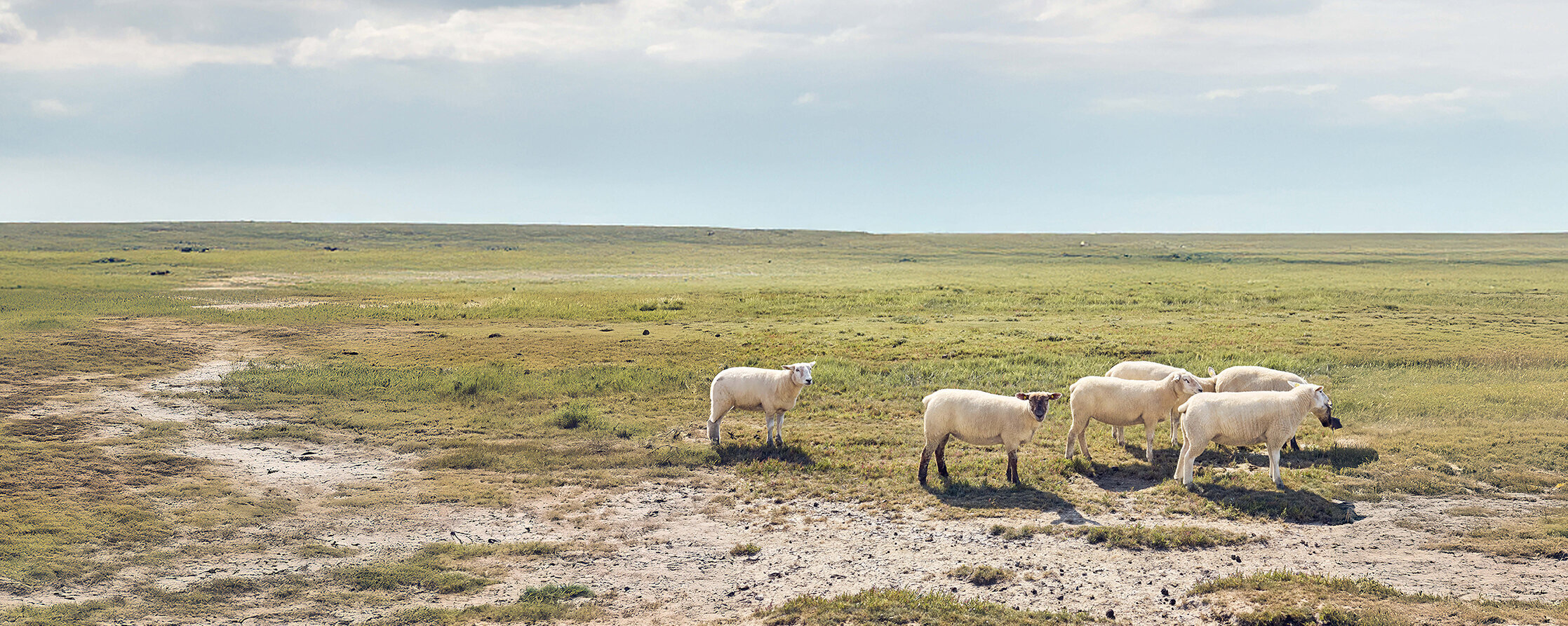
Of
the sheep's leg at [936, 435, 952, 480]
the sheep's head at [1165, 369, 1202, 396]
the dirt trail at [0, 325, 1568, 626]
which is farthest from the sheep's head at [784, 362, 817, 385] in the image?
the sheep's head at [1165, 369, 1202, 396]

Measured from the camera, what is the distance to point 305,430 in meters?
18.8

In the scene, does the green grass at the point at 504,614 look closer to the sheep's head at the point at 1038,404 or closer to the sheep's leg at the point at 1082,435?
the sheep's head at the point at 1038,404

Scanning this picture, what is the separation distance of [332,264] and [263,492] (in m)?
81.6

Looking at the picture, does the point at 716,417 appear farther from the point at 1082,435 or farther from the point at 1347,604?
the point at 1347,604

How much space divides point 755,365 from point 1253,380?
1328 centimetres

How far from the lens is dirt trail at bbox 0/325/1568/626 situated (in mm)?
10438

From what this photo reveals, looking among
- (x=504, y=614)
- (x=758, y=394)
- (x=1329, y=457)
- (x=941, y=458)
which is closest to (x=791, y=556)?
(x=504, y=614)

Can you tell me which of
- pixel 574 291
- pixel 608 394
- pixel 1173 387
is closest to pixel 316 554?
pixel 608 394

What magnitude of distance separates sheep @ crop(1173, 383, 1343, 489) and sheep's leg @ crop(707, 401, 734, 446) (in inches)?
314

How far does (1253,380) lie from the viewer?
58.2 ft

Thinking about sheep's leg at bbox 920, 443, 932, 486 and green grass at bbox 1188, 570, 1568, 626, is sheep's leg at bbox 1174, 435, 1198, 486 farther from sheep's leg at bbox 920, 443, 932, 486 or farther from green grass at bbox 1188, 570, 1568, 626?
sheep's leg at bbox 920, 443, 932, 486

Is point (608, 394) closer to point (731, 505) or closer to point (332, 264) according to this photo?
point (731, 505)

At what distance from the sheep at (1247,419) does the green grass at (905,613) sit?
5490 mm

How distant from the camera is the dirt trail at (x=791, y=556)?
10.4 meters
